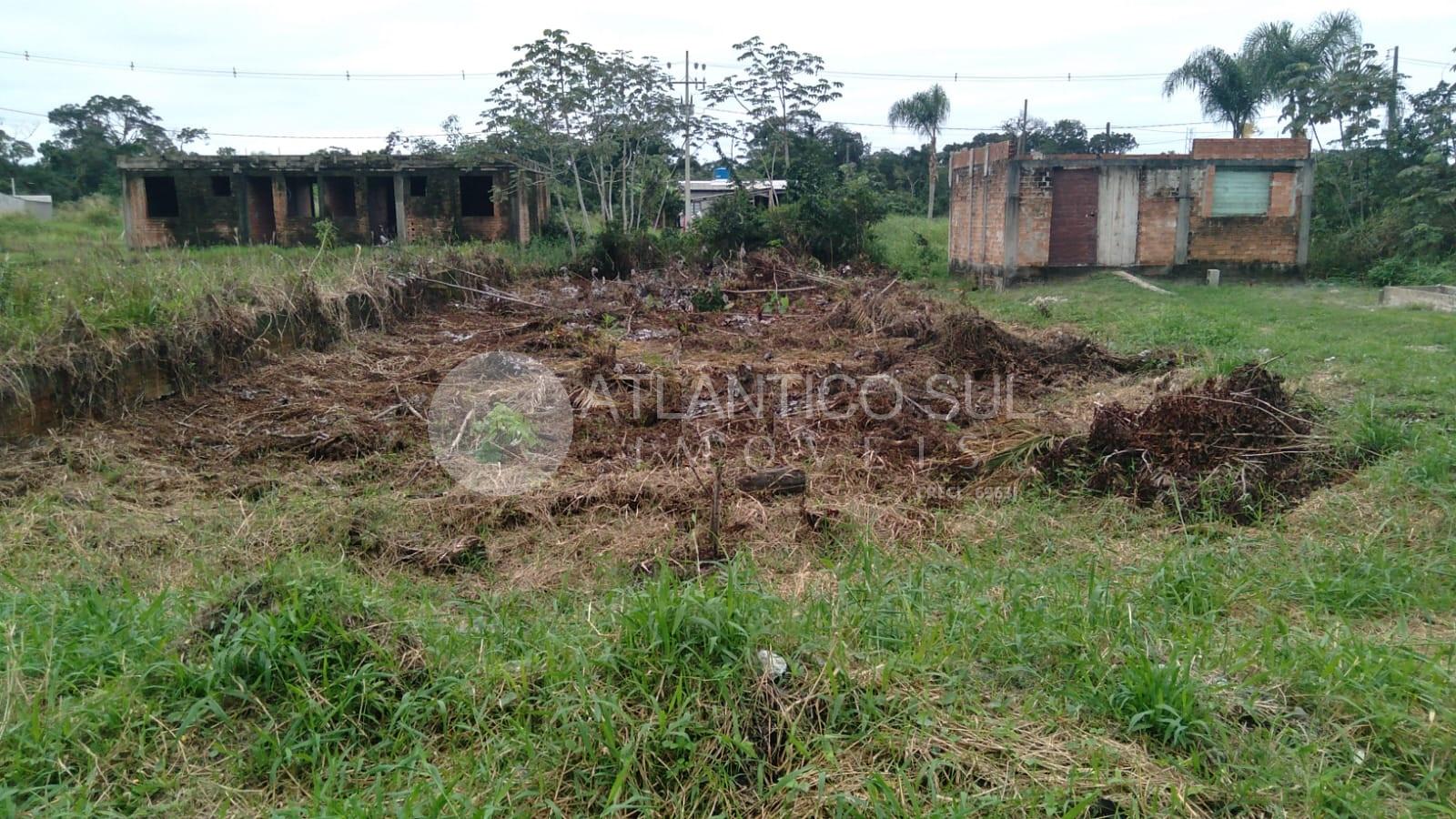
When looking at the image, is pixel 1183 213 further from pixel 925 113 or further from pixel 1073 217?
pixel 925 113

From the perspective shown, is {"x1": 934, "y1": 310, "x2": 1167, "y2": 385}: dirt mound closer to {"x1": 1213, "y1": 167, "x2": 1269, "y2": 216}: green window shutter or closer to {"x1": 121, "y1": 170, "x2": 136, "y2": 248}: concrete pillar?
{"x1": 1213, "y1": 167, "x2": 1269, "y2": 216}: green window shutter

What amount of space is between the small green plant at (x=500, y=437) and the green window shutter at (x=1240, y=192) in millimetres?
15821

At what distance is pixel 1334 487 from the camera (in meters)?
5.23

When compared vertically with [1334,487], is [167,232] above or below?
above

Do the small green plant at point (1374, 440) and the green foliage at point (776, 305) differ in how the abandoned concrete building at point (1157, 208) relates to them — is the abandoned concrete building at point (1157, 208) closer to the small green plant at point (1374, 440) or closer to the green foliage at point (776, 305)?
the green foliage at point (776, 305)

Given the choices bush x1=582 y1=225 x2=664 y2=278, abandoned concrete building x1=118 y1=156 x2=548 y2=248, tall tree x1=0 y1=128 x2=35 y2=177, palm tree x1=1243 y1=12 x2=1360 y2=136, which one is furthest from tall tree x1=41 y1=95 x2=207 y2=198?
palm tree x1=1243 y1=12 x2=1360 y2=136

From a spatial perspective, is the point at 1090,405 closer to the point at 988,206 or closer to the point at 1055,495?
the point at 1055,495

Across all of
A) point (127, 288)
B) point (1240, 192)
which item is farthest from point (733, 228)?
point (127, 288)

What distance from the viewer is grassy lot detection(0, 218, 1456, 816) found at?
2.47 meters

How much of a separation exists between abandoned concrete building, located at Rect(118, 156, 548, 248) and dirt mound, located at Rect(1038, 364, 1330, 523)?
61.9ft

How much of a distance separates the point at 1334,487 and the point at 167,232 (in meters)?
25.7

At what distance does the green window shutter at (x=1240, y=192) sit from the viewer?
17.8 meters

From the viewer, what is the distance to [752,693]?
272 centimetres

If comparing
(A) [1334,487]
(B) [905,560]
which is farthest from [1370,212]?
(B) [905,560]
